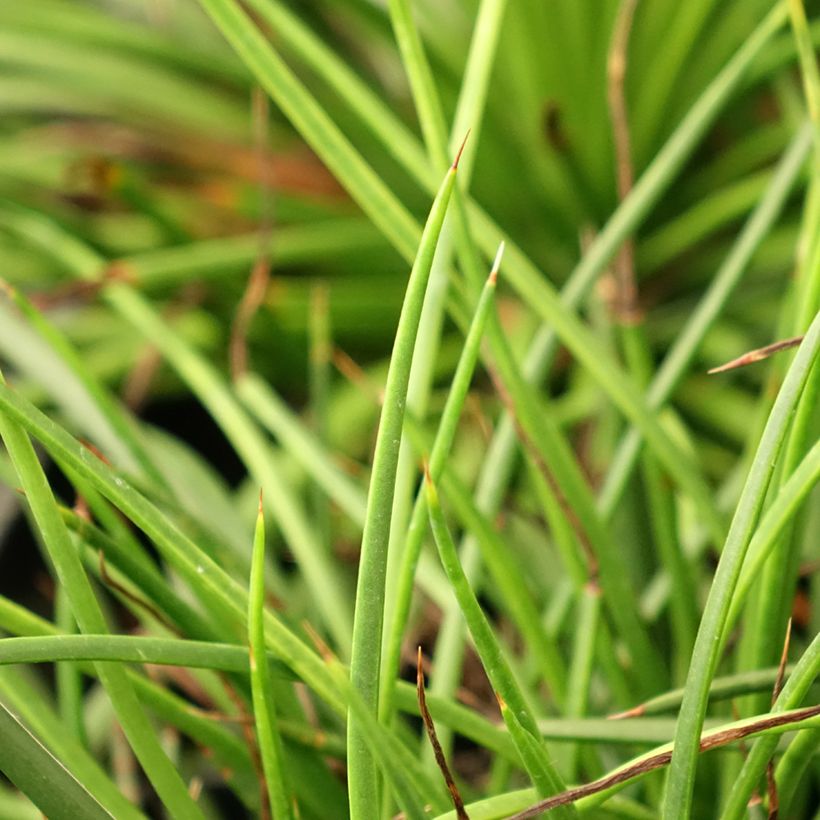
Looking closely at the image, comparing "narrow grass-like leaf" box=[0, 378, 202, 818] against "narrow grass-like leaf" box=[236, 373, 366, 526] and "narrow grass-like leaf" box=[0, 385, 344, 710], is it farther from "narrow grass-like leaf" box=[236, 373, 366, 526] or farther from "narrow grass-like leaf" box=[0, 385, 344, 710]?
"narrow grass-like leaf" box=[236, 373, 366, 526]

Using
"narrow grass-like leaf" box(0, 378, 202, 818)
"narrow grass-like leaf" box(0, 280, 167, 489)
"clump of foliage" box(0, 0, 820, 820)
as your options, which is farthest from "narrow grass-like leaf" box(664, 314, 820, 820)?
"narrow grass-like leaf" box(0, 280, 167, 489)

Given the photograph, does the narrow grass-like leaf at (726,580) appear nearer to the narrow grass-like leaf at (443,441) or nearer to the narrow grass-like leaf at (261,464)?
the narrow grass-like leaf at (443,441)

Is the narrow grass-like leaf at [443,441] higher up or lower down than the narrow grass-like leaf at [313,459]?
higher up

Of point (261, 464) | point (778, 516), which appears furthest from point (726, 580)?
point (261, 464)

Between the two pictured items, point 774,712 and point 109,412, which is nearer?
point 774,712

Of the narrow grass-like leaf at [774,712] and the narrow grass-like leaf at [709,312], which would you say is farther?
→ the narrow grass-like leaf at [709,312]

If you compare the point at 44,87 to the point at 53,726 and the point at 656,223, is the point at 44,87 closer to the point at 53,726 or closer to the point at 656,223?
the point at 656,223

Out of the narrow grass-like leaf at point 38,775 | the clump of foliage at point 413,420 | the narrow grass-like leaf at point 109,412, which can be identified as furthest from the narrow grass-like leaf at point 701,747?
the narrow grass-like leaf at point 109,412

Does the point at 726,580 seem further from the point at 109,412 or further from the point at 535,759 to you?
the point at 109,412

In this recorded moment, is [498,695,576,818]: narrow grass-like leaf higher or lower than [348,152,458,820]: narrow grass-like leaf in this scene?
lower
